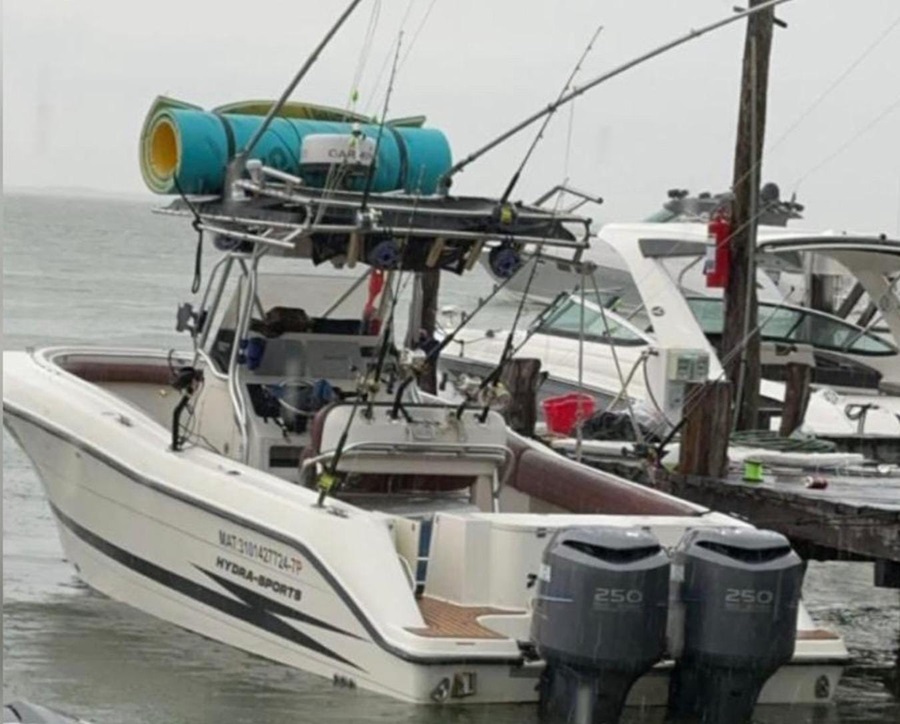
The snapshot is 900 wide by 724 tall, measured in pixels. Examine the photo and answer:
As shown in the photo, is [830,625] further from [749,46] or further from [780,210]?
[780,210]

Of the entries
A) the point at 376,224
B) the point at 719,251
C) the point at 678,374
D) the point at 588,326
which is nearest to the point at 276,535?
the point at 376,224

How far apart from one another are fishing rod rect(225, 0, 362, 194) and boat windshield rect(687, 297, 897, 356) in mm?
8770

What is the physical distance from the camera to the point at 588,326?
20.7 metres

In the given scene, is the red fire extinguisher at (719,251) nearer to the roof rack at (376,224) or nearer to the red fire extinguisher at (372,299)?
the red fire extinguisher at (372,299)

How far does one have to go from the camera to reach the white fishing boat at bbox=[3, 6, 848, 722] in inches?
372

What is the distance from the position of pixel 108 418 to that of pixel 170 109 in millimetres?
1687

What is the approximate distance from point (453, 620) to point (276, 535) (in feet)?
3.20

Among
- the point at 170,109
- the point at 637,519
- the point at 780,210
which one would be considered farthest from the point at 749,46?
the point at 637,519

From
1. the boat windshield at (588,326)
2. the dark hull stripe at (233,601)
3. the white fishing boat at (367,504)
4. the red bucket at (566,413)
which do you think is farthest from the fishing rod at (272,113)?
the boat windshield at (588,326)

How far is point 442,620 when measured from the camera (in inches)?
393

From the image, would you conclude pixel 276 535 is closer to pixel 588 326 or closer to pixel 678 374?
pixel 678 374

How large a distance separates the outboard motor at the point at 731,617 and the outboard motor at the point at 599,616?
7.9 inches

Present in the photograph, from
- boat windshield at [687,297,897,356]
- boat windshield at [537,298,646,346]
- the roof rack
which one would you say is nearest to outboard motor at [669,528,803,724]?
the roof rack

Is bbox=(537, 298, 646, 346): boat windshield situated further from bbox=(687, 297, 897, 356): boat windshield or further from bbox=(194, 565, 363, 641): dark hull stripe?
bbox=(194, 565, 363, 641): dark hull stripe
